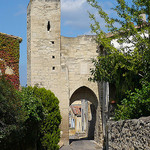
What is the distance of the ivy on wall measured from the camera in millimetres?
14605

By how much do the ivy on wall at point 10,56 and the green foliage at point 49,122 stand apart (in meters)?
4.10

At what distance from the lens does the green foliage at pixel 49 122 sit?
61.8 ft

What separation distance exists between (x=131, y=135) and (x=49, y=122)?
11.9 meters

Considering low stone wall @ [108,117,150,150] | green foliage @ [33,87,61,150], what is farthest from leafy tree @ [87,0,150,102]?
green foliage @ [33,87,61,150]

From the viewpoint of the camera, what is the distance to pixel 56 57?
2250 centimetres

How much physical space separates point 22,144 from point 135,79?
6.23 meters

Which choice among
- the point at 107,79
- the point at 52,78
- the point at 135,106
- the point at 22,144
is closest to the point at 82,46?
the point at 52,78

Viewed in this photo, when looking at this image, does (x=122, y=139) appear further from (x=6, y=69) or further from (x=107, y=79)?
(x=6, y=69)

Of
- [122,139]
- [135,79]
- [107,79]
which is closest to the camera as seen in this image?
[122,139]

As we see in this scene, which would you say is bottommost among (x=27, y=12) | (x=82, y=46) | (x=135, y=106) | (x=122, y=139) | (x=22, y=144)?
(x=22, y=144)

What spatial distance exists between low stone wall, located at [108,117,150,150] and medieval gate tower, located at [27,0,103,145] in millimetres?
12497

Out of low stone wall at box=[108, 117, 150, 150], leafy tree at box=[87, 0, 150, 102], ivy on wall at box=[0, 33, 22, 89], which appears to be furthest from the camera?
ivy on wall at box=[0, 33, 22, 89]

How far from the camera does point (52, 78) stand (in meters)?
22.2

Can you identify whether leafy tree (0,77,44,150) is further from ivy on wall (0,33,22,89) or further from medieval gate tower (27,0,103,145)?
medieval gate tower (27,0,103,145)
